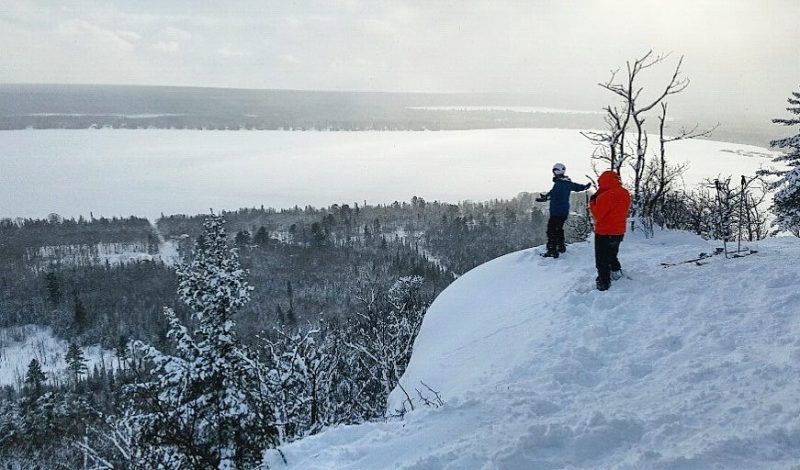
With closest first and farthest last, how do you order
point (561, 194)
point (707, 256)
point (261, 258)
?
point (707, 256) < point (561, 194) < point (261, 258)

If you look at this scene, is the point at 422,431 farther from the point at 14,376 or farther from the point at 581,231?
the point at 14,376

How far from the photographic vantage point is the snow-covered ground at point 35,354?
88688 mm

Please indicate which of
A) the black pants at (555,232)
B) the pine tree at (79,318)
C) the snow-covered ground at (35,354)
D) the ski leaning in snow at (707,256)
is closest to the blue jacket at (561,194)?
the black pants at (555,232)

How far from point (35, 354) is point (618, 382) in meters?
117

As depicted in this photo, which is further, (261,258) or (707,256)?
(261,258)

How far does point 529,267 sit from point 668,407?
579cm

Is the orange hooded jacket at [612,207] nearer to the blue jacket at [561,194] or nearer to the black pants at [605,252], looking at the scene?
the black pants at [605,252]

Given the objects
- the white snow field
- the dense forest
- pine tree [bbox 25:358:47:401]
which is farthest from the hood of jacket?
pine tree [bbox 25:358:47:401]

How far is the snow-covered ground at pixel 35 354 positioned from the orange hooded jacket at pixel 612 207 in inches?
3832

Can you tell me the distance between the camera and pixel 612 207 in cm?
820

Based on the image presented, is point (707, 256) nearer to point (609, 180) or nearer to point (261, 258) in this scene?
point (609, 180)

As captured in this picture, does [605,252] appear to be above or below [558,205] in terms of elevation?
below

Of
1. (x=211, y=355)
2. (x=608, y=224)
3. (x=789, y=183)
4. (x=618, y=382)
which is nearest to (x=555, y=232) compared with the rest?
(x=608, y=224)

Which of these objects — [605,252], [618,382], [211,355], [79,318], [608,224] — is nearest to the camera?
[618,382]
